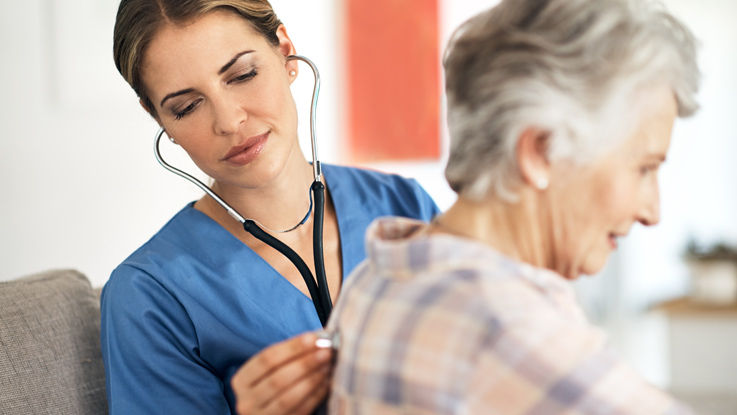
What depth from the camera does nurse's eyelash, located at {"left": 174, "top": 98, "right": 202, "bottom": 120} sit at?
116 cm

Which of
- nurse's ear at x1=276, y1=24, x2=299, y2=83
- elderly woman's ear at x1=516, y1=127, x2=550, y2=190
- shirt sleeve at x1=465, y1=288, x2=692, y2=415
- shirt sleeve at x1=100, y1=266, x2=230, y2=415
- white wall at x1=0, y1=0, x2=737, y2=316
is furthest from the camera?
white wall at x1=0, y1=0, x2=737, y2=316

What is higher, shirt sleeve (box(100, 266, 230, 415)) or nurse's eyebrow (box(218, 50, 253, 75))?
nurse's eyebrow (box(218, 50, 253, 75))

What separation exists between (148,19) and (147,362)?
49 cm

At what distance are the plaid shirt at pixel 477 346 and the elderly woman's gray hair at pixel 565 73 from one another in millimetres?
105

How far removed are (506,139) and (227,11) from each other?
593 mm

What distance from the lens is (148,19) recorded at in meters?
1.14

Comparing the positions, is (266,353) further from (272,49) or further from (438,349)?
(272,49)

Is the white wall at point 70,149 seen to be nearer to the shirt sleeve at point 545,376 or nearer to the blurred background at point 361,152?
the blurred background at point 361,152

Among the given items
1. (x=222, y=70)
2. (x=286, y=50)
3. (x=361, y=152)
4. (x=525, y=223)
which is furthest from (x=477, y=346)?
(x=361, y=152)

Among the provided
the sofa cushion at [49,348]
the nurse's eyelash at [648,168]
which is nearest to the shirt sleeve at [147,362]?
the sofa cushion at [49,348]

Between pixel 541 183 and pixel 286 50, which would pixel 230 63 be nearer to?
pixel 286 50

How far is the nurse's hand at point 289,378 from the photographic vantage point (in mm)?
828

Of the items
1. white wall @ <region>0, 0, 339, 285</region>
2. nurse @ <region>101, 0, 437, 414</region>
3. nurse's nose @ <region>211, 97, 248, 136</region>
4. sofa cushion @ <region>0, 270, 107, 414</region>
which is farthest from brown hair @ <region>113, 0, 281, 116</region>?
white wall @ <region>0, 0, 339, 285</region>

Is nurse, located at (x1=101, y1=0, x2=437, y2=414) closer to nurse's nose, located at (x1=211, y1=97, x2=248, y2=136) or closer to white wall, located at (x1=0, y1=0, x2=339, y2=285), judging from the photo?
nurse's nose, located at (x1=211, y1=97, x2=248, y2=136)
